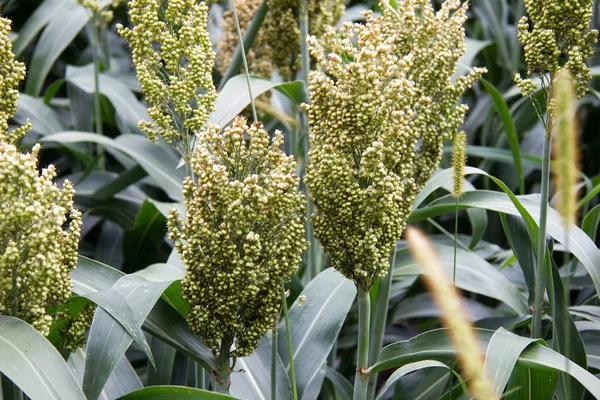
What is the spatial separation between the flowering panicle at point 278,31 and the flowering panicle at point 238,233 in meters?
1.40

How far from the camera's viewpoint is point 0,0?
16.0 feet

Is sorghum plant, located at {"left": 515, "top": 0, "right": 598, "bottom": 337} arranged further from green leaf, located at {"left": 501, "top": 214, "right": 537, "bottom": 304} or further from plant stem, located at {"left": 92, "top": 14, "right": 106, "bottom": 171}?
plant stem, located at {"left": 92, "top": 14, "right": 106, "bottom": 171}

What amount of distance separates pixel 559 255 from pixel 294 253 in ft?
8.70

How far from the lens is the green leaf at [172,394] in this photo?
1.74 metres

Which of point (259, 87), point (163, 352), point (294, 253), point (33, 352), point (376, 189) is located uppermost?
point (259, 87)

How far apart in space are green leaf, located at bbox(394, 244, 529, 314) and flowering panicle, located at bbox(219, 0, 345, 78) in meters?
1.09

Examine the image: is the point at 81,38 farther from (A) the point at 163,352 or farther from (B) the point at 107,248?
(A) the point at 163,352

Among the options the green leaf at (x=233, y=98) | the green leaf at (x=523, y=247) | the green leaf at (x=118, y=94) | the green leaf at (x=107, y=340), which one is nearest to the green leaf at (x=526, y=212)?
the green leaf at (x=523, y=247)

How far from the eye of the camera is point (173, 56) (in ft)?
6.75

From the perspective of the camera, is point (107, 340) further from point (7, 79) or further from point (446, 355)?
point (446, 355)

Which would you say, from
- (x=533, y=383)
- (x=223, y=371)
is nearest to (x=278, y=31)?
(x=223, y=371)

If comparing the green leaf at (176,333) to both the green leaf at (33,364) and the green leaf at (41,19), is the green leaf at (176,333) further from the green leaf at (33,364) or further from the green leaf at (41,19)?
the green leaf at (41,19)

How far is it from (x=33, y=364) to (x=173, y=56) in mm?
955

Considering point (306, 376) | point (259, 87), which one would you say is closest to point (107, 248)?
point (259, 87)
